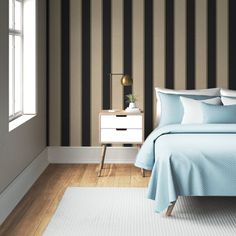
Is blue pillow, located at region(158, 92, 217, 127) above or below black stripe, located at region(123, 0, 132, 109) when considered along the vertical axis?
below

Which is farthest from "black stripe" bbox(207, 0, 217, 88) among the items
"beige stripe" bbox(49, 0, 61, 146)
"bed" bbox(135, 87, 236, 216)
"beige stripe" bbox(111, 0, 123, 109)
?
"bed" bbox(135, 87, 236, 216)

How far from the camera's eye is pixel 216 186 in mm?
4059

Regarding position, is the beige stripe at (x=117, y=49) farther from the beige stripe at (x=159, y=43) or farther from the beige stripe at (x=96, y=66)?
the beige stripe at (x=159, y=43)

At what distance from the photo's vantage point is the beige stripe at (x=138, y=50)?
6.30 meters

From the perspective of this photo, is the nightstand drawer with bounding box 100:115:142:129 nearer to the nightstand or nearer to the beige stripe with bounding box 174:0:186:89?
the nightstand

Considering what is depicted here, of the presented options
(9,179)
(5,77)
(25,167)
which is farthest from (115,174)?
(5,77)

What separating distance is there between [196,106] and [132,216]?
1804 mm

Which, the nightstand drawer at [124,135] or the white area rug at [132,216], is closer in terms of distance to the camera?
the white area rug at [132,216]

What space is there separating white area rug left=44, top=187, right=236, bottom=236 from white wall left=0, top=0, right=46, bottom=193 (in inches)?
20.5

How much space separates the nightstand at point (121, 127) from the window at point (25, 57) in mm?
778

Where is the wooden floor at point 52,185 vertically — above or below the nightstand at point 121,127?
below

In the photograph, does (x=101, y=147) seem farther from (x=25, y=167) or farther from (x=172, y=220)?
(x=172, y=220)

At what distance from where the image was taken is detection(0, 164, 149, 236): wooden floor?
13.0 ft

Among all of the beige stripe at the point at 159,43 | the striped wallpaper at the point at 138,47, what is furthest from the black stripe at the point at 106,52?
the beige stripe at the point at 159,43
